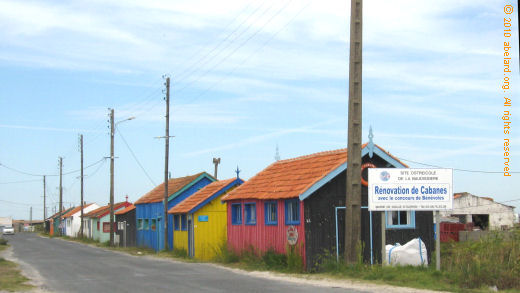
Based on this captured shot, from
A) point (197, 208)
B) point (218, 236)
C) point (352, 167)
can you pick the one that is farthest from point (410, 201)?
point (197, 208)

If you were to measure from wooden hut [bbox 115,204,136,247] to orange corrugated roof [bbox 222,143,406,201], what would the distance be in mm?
23830

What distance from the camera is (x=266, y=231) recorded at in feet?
79.0

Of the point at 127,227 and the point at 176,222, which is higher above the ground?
the point at 176,222

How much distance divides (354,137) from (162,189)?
27.0 meters

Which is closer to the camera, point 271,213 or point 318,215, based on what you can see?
point 318,215

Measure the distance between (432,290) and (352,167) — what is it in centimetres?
470

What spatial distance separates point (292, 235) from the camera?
2212cm

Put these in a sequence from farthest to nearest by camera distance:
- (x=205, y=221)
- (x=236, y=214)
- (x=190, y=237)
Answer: (x=190, y=237), (x=205, y=221), (x=236, y=214)

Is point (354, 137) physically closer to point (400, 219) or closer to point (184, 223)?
point (400, 219)

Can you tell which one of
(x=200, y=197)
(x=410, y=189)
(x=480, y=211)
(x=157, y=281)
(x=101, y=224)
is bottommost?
(x=101, y=224)

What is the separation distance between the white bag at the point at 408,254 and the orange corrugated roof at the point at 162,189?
22351mm

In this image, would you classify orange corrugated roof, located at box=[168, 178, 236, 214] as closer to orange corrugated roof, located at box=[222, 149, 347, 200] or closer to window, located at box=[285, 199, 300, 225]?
orange corrugated roof, located at box=[222, 149, 347, 200]

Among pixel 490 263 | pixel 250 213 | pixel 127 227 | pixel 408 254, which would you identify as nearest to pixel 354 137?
pixel 408 254

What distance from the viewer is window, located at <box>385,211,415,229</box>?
2258 cm
